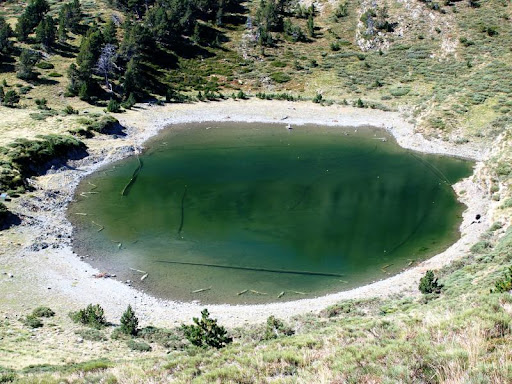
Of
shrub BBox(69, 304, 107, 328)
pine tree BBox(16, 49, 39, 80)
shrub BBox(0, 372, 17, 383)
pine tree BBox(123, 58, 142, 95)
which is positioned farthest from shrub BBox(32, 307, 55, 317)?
pine tree BBox(16, 49, 39, 80)

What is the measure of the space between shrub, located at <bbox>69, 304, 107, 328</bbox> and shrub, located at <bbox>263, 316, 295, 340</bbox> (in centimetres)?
961

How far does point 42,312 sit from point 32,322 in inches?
60.3

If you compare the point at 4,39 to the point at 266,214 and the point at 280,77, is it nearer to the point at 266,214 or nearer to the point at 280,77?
the point at 280,77

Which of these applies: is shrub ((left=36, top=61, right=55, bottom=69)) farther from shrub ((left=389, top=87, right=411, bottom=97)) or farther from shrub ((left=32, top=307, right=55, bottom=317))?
shrub ((left=32, top=307, right=55, bottom=317))

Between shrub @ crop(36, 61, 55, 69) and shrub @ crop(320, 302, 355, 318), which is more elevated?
shrub @ crop(36, 61, 55, 69)

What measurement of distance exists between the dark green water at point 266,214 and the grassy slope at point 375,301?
574 cm

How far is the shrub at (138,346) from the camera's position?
2447cm

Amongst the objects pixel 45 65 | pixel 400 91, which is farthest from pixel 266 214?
pixel 45 65

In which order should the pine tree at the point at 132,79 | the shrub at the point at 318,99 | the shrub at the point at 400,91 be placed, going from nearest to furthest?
1. the pine tree at the point at 132,79
2. the shrub at the point at 400,91
3. the shrub at the point at 318,99

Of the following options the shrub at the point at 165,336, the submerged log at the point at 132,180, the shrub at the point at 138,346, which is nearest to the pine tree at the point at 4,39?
the submerged log at the point at 132,180

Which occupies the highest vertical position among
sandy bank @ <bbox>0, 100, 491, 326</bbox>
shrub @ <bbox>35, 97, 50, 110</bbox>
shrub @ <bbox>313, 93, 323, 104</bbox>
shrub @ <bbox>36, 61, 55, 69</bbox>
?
shrub @ <bbox>313, 93, 323, 104</bbox>

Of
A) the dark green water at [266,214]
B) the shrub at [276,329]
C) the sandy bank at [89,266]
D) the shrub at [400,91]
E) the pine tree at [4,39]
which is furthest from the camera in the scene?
the pine tree at [4,39]

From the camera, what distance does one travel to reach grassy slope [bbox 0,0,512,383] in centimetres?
1338

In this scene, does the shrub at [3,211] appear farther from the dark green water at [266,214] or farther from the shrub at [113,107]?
the shrub at [113,107]
